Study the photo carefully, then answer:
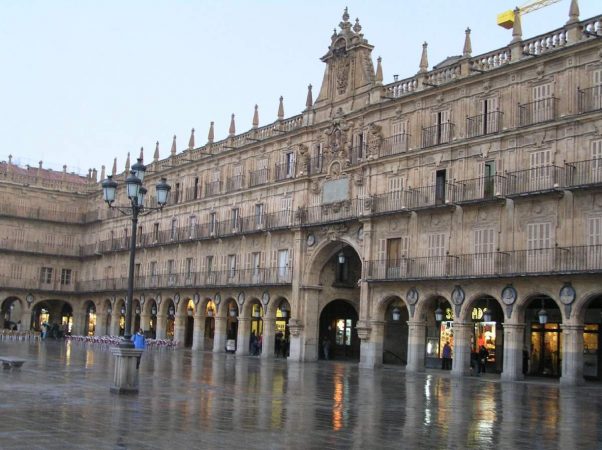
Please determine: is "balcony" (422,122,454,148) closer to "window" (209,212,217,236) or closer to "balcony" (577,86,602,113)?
"balcony" (577,86,602,113)

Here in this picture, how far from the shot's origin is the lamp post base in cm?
1991

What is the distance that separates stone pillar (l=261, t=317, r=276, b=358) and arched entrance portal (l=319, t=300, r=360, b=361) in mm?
2975

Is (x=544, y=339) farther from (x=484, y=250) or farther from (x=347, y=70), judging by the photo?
(x=347, y=70)

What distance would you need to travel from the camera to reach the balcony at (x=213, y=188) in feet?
191

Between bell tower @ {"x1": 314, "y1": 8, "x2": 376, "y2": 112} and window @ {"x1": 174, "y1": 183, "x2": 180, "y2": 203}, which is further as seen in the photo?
window @ {"x1": 174, "y1": 183, "x2": 180, "y2": 203}

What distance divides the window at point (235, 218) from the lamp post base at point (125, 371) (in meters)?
34.7

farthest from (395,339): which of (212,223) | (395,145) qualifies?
(212,223)

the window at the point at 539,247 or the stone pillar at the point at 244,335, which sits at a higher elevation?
the window at the point at 539,247

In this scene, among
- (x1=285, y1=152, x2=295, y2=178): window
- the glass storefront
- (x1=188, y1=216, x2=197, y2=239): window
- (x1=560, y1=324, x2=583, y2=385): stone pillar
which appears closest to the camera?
(x1=560, y1=324, x2=583, y2=385): stone pillar

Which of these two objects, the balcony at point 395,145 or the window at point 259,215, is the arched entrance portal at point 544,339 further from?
the window at point 259,215

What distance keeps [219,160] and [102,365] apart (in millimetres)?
28560

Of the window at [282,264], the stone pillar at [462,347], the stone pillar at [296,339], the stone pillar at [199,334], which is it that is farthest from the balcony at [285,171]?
the stone pillar at [462,347]

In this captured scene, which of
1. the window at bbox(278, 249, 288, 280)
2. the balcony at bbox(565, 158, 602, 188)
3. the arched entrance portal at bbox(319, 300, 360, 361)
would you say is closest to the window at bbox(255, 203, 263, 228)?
the window at bbox(278, 249, 288, 280)

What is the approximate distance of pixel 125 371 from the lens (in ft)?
65.9
